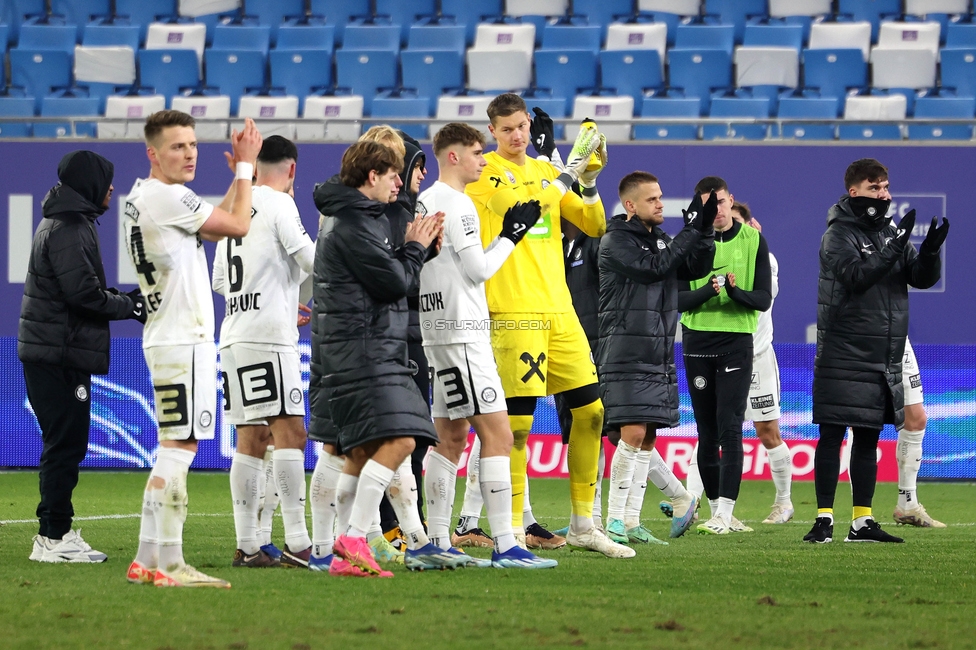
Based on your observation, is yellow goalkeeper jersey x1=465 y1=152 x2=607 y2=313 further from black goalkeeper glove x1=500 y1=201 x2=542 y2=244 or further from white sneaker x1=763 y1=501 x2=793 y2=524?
white sneaker x1=763 y1=501 x2=793 y2=524

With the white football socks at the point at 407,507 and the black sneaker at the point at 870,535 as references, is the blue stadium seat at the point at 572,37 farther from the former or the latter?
the white football socks at the point at 407,507

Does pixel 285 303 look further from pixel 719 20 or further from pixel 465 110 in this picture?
pixel 719 20

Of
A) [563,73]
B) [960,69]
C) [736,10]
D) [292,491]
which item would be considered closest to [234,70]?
[563,73]

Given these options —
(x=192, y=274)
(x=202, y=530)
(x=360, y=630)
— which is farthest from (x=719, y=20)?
(x=360, y=630)

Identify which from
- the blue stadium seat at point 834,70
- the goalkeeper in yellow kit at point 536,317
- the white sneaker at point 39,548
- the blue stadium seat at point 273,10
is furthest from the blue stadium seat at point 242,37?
the white sneaker at point 39,548

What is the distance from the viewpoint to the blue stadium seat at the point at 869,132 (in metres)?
13.4

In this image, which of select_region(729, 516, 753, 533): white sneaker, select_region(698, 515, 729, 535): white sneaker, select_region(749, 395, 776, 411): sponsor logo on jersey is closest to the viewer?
select_region(698, 515, 729, 535): white sneaker

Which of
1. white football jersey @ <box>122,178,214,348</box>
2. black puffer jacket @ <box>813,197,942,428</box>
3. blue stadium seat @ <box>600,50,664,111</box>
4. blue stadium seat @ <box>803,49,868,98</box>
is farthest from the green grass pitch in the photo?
blue stadium seat @ <box>600,50,664,111</box>

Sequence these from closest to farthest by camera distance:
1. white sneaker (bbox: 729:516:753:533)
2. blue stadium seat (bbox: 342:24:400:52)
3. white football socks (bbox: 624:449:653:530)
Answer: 1. white football socks (bbox: 624:449:653:530)
2. white sneaker (bbox: 729:516:753:533)
3. blue stadium seat (bbox: 342:24:400:52)

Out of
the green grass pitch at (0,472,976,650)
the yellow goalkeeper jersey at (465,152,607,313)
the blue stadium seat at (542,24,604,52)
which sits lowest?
the green grass pitch at (0,472,976,650)

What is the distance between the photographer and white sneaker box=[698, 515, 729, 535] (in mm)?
8148

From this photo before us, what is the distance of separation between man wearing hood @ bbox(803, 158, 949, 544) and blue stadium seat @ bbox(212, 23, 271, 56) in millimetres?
10793

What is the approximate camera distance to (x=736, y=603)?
16.3 ft

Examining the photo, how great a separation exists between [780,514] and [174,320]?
524 cm
